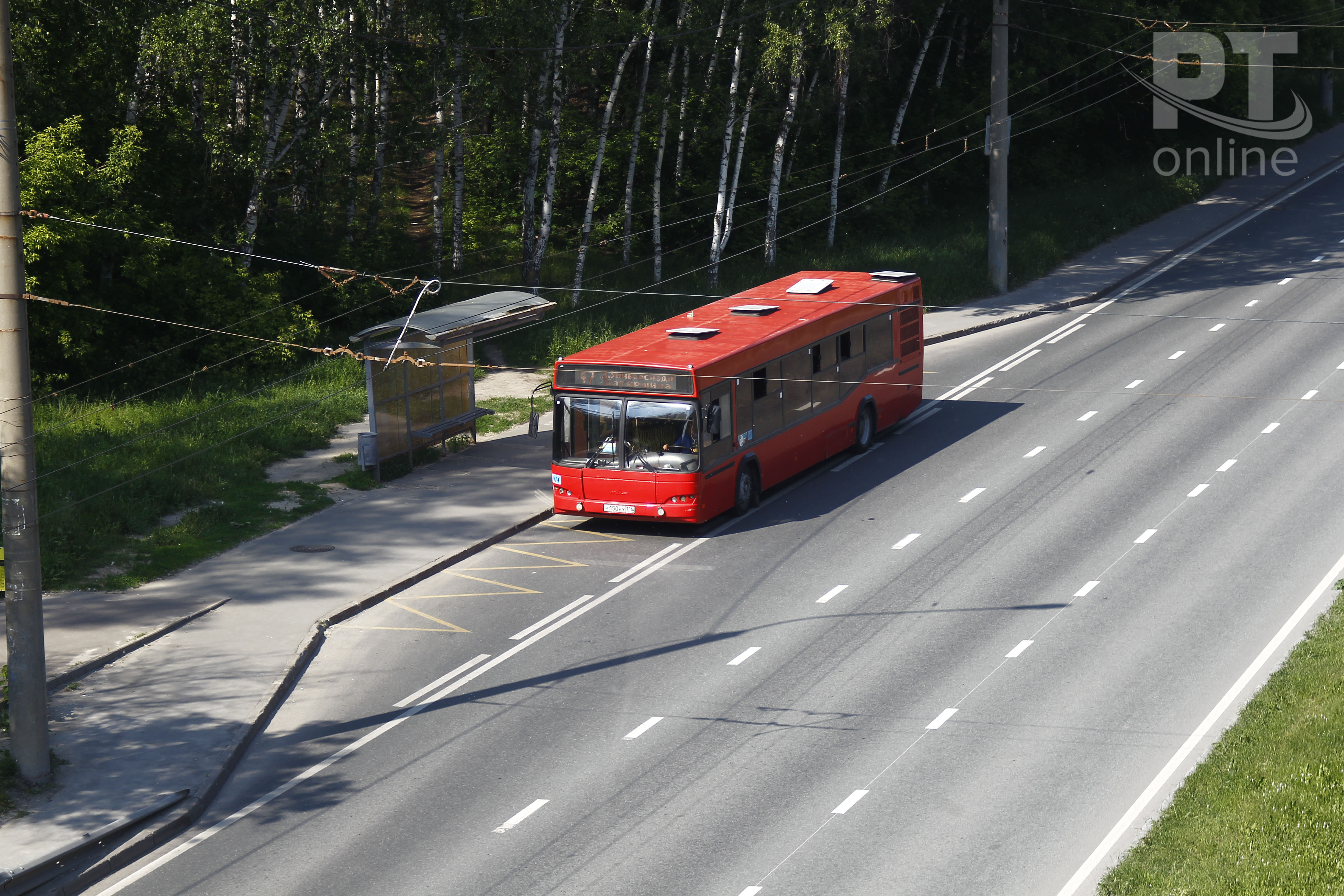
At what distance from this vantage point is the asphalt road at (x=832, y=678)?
1135cm

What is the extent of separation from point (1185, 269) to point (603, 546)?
23.5 metres

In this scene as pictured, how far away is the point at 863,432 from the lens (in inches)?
955

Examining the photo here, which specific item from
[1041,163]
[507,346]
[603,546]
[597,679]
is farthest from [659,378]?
[1041,163]

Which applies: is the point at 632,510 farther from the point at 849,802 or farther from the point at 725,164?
the point at 725,164

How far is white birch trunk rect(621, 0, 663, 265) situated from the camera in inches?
1430

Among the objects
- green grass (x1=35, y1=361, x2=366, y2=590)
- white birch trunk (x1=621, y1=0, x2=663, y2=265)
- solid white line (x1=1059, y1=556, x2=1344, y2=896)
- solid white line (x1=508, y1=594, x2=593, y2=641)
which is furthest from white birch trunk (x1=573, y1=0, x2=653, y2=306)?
solid white line (x1=1059, y1=556, x2=1344, y2=896)

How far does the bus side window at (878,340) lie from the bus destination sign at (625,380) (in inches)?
227

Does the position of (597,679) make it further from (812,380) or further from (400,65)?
(400,65)

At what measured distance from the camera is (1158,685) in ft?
47.4

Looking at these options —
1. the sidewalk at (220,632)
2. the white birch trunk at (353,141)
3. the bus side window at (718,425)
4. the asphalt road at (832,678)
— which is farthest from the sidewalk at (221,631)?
the white birch trunk at (353,141)

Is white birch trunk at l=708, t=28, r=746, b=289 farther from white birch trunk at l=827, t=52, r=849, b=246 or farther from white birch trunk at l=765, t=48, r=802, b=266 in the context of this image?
white birch trunk at l=827, t=52, r=849, b=246

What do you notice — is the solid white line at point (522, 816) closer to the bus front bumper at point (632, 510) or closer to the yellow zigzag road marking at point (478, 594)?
the yellow zigzag road marking at point (478, 594)

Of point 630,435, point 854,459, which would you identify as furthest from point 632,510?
point 854,459

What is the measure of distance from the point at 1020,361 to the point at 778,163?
1084 cm
